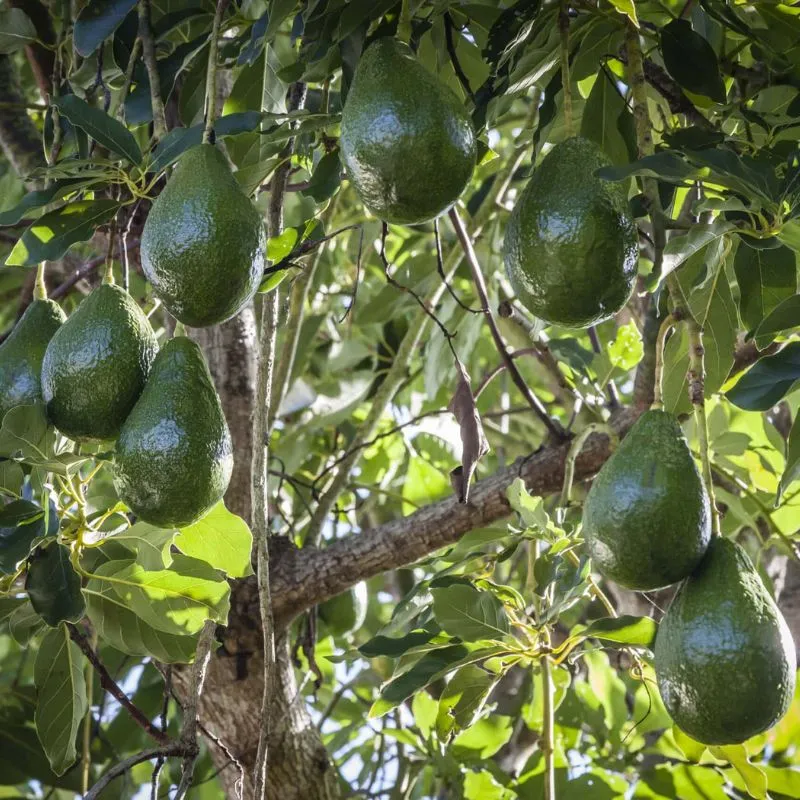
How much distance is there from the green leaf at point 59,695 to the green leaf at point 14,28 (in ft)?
2.89

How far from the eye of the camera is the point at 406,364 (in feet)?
6.38

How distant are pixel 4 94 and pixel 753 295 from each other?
1.43 m

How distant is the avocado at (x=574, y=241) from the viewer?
3.15 ft

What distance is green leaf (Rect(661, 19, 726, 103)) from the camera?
1.13m

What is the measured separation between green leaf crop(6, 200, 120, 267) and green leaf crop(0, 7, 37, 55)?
2.14 feet

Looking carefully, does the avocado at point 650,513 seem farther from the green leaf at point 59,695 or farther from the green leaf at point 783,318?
the green leaf at point 59,695

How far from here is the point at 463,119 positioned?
1002 millimetres

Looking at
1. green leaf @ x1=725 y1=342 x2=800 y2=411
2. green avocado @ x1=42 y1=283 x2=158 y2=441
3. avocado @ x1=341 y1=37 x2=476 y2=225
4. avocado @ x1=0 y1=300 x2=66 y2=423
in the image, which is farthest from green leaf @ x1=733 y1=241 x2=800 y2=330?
avocado @ x1=0 y1=300 x2=66 y2=423

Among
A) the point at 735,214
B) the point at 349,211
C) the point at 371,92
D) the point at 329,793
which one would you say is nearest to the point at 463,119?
the point at 371,92

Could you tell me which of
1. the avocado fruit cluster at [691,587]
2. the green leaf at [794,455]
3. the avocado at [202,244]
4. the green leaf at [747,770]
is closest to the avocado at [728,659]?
the avocado fruit cluster at [691,587]

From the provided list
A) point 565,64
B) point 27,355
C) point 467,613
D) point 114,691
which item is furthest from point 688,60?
point 114,691

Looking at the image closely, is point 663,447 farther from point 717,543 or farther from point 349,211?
point 349,211

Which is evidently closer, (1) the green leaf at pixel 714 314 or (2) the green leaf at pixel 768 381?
(2) the green leaf at pixel 768 381

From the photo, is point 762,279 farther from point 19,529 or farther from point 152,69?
point 19,529
